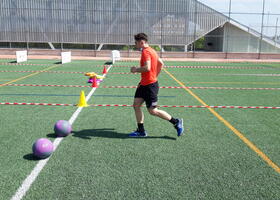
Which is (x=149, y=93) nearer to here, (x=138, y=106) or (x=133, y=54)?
(x=138, y=106)

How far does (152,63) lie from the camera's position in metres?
4.95

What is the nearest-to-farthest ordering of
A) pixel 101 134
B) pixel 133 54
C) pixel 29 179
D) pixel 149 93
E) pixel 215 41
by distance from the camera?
1. pixel 29 179
2. pixel 149 93
3. pixel 101 134
4. pixel 133 54
5. pixel 215 41

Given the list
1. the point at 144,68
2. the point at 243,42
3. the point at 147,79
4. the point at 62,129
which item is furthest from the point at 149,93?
the point at 243,42

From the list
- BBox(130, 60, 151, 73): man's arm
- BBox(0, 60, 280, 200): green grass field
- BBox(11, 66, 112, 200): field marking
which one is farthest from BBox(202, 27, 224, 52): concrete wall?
BBox(11, 66, 112, 200): field marking

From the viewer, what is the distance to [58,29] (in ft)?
116

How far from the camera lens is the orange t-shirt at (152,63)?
15.8 ft

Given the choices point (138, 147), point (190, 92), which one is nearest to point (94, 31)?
point (190, 92)

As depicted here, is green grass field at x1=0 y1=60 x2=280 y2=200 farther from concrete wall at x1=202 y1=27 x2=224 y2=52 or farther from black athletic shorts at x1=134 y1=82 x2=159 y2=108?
concrete wall at x1=202 y1=27 x2=224 y2=52

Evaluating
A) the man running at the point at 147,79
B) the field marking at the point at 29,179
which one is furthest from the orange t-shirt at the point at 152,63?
the field marking at the point at 29,179

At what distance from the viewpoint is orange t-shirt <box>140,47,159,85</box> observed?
15.8 ft

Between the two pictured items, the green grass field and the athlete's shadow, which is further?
the athlete's shadow

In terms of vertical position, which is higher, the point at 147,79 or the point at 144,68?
the point at 144,68

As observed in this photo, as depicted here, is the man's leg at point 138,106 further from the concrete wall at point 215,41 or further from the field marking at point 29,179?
the concrete wall at point 215,41

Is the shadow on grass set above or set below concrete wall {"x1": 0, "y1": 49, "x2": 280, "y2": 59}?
below
